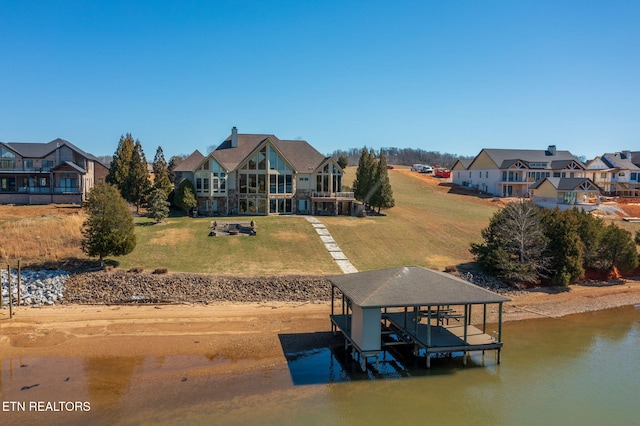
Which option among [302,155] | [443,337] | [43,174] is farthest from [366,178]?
[43,174]

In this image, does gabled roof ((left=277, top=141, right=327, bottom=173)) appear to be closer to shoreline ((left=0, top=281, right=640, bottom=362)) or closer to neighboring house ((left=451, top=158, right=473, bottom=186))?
shoreline ((left=0, top=281, right=640, bottom=362))

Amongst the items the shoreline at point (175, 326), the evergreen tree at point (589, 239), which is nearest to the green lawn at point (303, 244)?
the shoreline at point (175, 326)

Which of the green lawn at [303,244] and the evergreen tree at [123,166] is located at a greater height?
the evergreen tree at [123,166]

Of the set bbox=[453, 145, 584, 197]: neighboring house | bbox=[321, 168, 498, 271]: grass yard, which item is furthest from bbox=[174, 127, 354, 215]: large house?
bbox=[453, 145, 584, 197]: neighboring house

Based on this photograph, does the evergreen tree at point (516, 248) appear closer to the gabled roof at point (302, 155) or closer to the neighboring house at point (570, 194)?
the gabled roof at point (302, 155)

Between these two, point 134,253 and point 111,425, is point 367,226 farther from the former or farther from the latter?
point 111,425

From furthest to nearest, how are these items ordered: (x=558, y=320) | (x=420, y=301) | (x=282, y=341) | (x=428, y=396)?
1. (x=558, y=320)
2. (x=282, y=341)
3. (x=420, y=301)
4. (x=428, y=396)

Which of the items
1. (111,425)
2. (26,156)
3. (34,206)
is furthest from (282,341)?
(26,156)
